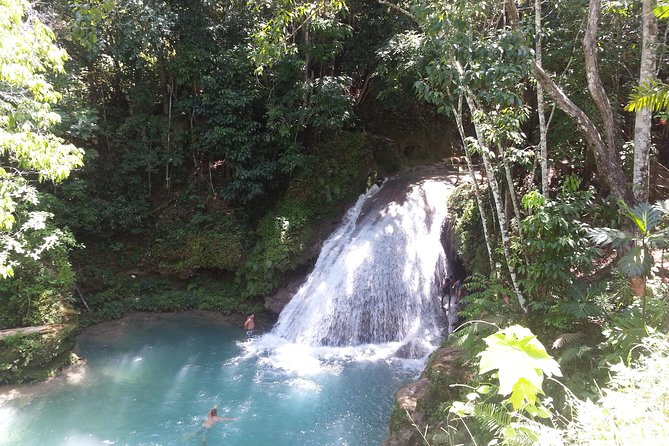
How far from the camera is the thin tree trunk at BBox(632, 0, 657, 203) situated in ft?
17.1

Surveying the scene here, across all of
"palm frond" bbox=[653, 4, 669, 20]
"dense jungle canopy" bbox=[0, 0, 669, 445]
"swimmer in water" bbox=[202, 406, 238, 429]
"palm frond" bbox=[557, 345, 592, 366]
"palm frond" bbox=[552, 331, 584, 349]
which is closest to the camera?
"palm frond" bbox=[653, 4, 669, 20]

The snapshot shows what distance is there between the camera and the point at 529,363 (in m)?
1.87

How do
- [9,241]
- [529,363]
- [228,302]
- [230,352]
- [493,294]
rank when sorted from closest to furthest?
[529,363]
[493,294]
[9,241]
[230,352]
[228,302]

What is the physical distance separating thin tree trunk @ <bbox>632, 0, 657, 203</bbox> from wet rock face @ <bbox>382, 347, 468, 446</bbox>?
3.48 metres

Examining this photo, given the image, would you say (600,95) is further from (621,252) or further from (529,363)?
(529,363)

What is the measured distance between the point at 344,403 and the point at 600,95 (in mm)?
6374

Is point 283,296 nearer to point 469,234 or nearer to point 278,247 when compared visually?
point 278,247

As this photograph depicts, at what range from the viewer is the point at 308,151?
1338 cm

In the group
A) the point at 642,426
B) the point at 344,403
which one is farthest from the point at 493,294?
the point at 642,426

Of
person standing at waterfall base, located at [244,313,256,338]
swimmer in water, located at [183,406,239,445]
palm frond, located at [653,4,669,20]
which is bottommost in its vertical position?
swimmer in water, located at [183,406,239,445]

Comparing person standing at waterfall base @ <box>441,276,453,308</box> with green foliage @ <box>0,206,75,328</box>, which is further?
person standing at waterfall base @ <box>441,276,453,308</box>

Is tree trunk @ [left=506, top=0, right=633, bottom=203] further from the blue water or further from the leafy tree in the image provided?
the leafy tree

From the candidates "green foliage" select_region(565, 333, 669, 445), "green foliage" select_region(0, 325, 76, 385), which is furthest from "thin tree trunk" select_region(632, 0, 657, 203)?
"green foliage" select_region(0, 325, 76, 385)

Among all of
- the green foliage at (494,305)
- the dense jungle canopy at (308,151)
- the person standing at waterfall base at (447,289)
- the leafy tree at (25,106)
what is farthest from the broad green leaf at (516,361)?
the person standing at waterfall base at (447,289)
